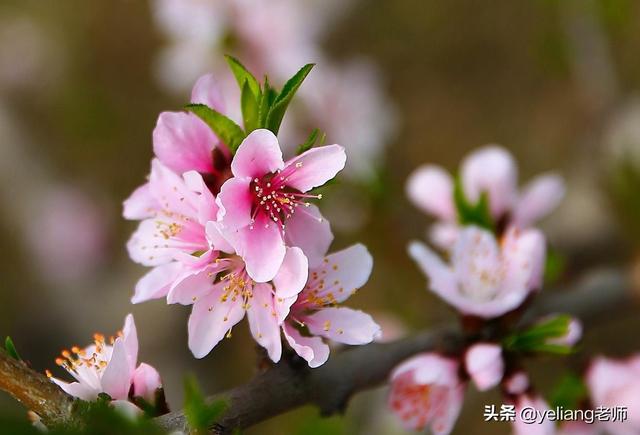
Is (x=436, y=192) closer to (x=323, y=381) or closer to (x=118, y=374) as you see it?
(x=323, y=381)

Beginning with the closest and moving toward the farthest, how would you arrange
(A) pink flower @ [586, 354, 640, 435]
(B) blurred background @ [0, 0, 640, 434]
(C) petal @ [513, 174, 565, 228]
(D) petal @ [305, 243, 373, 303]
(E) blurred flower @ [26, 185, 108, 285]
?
(D) petal @ [305, 243, 373, 303] → (A) pink flower @ [586, 354, 640, 435] → (C) petal @ [513, 174, 565, 228] → (B) blurred background @ [0, 0, 640, 434] → (E) blurred flower @ [26, 185, 108, 285]

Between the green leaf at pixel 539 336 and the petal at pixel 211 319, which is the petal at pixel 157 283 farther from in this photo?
the green leaf at pixel 539 336

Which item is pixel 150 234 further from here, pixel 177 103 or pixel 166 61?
pixel 177 103

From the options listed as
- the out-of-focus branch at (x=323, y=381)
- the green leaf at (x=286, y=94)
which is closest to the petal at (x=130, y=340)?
the out-of-focus branch at (x=323, y=381)

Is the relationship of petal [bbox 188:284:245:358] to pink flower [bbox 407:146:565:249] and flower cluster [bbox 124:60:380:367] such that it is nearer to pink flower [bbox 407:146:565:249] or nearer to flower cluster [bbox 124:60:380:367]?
flower cluster [bbox 124:60:380:367]

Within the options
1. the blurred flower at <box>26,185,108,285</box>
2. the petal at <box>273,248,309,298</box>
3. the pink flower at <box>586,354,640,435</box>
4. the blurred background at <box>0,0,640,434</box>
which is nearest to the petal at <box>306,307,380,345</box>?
the petal at <box>273,248,309,298</box>

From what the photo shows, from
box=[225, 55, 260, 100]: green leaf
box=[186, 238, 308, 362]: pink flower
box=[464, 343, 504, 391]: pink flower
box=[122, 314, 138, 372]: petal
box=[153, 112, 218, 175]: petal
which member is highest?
box=[225, 55, 260, 100]: green leaf
